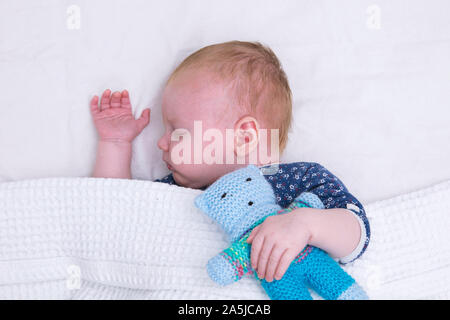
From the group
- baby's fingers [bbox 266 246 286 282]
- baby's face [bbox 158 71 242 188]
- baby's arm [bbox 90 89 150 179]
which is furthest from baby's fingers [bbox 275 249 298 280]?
baby's arm [bbox 90 89 150 179]

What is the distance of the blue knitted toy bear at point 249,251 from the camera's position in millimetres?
729

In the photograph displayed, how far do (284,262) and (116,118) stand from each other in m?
0.55

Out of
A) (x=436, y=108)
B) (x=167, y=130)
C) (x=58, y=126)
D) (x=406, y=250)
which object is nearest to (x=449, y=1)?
(x=436, y=108)

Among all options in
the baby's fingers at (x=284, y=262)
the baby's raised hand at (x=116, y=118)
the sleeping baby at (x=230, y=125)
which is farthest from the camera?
the baby's raised hand at (x=116, y=118)

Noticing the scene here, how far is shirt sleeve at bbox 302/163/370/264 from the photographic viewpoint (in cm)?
83

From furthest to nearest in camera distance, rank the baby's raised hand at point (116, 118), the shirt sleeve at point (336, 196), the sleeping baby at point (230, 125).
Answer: the baby's raised hand at point (116, 118)
the sleeping baby at point (230, 125)
the shirt sleeve at point (336, 196)

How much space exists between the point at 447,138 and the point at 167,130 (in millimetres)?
646

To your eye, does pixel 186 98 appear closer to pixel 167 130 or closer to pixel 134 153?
pixel 167 130

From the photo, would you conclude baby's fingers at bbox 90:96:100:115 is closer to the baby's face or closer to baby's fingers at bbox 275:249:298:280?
the baby's face

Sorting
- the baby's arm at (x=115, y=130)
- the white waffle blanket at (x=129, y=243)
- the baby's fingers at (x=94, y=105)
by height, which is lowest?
the white waffle blanket at (x=129, y=243)

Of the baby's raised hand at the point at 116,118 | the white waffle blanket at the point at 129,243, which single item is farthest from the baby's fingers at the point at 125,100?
the white waffle blanket at the point at 129,243

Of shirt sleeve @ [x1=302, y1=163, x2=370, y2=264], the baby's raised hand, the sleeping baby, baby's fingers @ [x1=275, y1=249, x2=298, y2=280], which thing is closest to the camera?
baby's fingers @ [x1=275, y1=249, x2=298, y2=280]

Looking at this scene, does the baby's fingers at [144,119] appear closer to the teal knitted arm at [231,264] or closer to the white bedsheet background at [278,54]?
the white bedsheet background at [278,54]

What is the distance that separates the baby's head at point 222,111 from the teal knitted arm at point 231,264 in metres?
0.27
